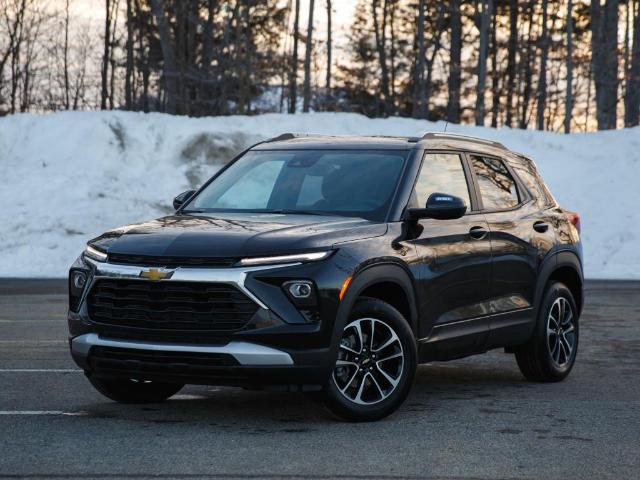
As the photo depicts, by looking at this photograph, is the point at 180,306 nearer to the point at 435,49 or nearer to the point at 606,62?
the point at 606,62

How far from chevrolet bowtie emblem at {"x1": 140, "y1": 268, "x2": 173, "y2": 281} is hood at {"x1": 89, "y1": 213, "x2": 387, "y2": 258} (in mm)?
107

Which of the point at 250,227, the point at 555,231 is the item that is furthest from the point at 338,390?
the point at 555,231

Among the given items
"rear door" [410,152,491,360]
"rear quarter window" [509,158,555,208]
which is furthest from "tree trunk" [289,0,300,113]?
"rear door" [410,152,491,360]

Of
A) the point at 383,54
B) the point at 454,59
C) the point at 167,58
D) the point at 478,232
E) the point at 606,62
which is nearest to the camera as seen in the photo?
the point at 478,232

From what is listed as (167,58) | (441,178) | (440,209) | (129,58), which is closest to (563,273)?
(441,178)

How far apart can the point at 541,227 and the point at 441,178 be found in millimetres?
1271

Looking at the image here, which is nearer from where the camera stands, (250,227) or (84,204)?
(250,227)

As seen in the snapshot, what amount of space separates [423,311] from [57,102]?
4519cm

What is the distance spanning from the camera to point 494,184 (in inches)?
356

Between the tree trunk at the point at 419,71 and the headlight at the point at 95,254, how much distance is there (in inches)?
1661

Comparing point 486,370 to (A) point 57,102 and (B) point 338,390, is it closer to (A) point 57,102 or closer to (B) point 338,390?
(B) point 338,390

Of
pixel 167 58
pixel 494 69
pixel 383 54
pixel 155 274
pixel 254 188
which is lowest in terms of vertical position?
pixel 155 274

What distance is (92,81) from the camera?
50.8m

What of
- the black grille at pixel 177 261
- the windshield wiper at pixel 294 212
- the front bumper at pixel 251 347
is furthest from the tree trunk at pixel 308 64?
the front bumper at pixel 251 347
